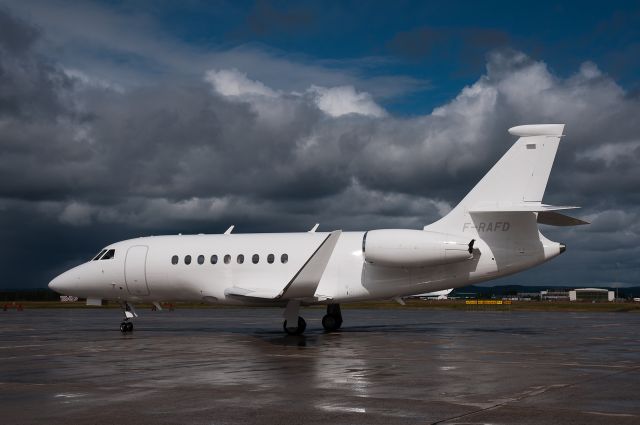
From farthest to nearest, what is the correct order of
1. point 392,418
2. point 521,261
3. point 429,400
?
point 521,261
point 429,400
point 392,418

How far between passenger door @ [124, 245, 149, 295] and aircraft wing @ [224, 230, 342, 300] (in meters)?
5.12

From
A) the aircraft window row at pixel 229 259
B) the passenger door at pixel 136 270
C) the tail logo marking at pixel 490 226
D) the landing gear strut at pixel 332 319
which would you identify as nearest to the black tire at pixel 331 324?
the landing gear strut at pixel 332 319

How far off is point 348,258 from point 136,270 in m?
8.85

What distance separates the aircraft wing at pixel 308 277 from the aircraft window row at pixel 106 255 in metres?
6.88

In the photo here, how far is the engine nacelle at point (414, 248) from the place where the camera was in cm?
2292

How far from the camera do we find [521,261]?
76.3ft

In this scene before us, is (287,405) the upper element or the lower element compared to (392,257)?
lower

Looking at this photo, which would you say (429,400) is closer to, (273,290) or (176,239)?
(273,290)

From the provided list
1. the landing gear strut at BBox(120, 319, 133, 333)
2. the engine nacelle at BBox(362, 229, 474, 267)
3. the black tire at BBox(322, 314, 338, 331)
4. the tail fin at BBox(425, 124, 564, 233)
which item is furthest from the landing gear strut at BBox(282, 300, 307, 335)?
the landing gear strut at BBox(120, 319, 133, 333)

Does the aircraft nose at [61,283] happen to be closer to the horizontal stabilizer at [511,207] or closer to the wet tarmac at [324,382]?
the wet tarmac at [324,382]

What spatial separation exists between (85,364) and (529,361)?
33.1ft

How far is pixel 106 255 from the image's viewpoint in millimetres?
29000

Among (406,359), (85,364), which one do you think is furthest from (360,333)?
(85,364)

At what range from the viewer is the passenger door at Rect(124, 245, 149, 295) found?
28047 mm
